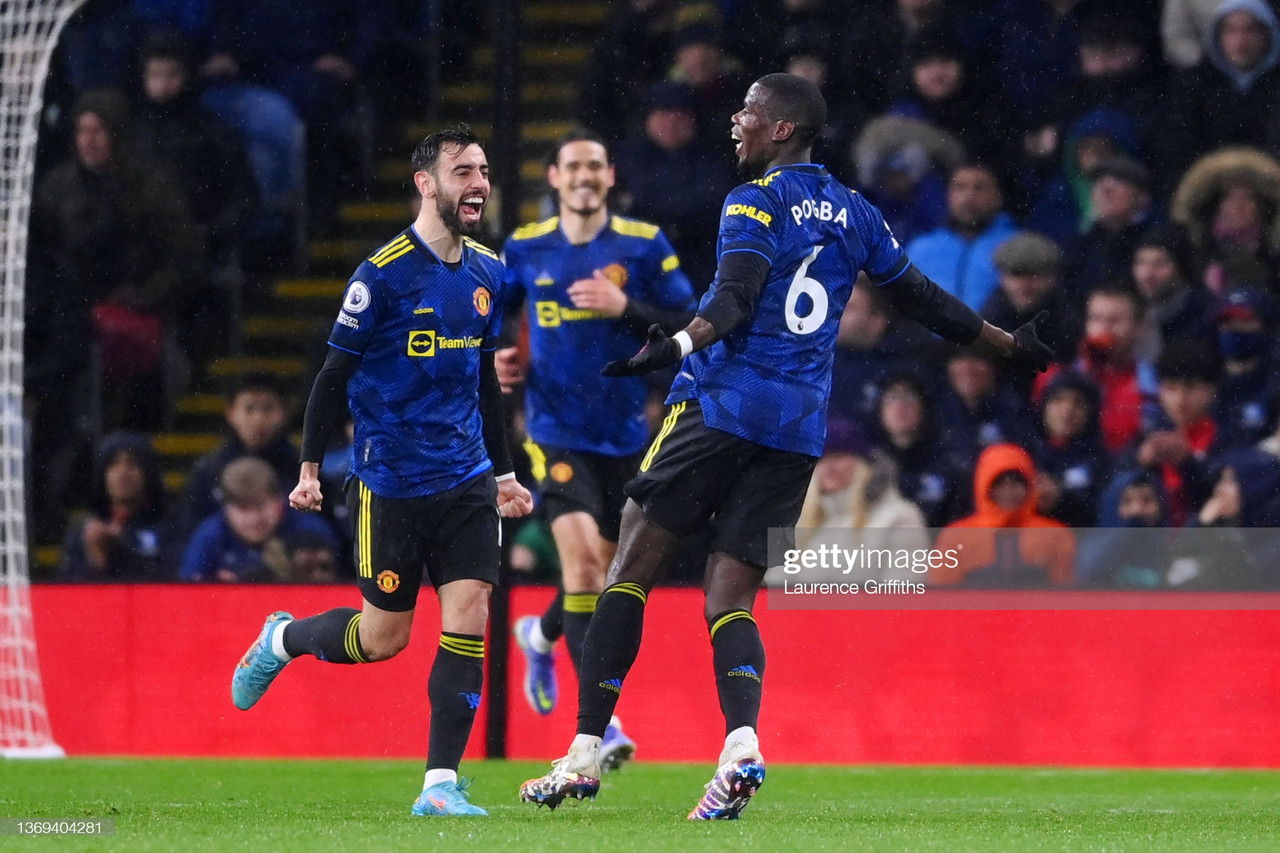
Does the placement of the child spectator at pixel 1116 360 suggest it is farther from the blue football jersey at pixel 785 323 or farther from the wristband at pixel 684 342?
the wristband at pixel 684 342

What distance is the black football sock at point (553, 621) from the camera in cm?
696

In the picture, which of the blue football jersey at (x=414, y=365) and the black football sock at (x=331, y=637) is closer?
the blue football jersey at (x=414, y=365)

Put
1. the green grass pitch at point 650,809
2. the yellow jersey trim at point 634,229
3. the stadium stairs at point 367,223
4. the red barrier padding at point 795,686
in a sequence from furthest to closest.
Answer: the stadium stairs at point 367,223 < the red barrier padding at point 795,686 < the yellow jersey trim at point 634,229 < the green grass pitch at point 650,809

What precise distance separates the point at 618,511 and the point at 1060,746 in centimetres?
182

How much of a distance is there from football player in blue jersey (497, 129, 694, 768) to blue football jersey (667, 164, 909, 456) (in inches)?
69.8

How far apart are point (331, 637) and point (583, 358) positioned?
1.76 meters

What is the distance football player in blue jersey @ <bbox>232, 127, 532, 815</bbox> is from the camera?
4938 millimetres

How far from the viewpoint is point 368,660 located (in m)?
5.26

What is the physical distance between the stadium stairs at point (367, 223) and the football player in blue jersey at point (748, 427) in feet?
13.8

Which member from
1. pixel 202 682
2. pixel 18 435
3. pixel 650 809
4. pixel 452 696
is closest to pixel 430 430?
pixel 452 696

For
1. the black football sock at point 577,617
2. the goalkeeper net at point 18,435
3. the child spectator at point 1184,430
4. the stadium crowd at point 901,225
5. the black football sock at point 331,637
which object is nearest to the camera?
the black football sock at point 331,637

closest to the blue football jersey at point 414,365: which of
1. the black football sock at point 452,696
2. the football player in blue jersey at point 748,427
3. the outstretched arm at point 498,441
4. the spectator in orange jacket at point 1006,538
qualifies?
the outstretched arm at point 498,441

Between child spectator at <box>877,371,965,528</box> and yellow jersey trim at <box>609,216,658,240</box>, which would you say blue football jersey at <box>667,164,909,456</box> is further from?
child spectator at <box>877,371,965,528</box>

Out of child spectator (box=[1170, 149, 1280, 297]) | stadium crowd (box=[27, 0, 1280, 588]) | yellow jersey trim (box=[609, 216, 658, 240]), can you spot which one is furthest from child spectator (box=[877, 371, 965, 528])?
yellow jersey trim (box=[609, 216, 658, 240])
